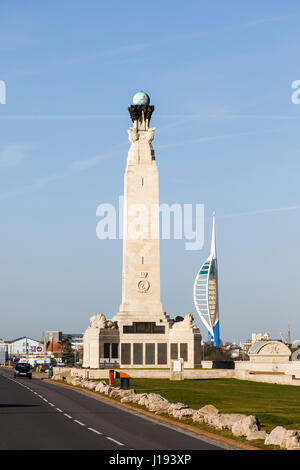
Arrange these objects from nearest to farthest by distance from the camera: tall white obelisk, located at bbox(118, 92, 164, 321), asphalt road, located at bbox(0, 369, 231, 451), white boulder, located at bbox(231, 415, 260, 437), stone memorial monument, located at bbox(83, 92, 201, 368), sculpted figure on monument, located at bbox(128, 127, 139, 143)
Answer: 1. asphalt road, located at bbox(0, 369, 231, 451)
2. white boulder, located at bbox(231, 415, 260, 437)
3. stone memorial monument, located at bbox(83, 92, 201, 368)
4. tall white obelisk, located at bbox(118, 92, 164, 321)
5. sculpted figure on monument, located at bbox(128, 127, 139, 143)

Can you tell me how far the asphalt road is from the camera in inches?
894

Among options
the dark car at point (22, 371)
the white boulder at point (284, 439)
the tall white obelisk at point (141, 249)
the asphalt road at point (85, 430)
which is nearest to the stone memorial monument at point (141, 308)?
the tall white obelisk at point (141, 249)

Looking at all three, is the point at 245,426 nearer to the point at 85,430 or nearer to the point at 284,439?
the point at 284,439

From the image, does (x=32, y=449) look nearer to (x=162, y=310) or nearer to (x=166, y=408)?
(x=166, y=408)

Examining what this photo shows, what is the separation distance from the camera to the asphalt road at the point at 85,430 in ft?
74.5

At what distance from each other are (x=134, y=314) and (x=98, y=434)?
71.2 m

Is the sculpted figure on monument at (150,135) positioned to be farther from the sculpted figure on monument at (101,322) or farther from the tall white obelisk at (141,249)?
the sculpted figure on monument at (101,322)

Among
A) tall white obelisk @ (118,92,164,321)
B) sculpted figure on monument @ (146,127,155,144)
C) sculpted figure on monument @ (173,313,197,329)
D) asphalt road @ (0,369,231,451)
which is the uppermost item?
sculpted figure on monument @ (146,127,155,144)

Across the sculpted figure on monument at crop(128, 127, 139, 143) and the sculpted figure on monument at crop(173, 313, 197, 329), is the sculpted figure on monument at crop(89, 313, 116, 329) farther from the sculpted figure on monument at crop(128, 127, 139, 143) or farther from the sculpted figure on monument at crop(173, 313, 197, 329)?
the sculpted figure on monument at crop(128, 127, 139, 143)

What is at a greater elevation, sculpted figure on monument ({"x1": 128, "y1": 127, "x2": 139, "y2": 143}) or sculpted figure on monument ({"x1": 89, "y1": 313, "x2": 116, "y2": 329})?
sculpted figure on monument ({"x1": 128, "y1": 127, "x2": 139, "y2": 143})

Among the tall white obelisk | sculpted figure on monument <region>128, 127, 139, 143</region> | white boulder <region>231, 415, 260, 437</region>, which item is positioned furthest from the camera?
sculpted figure on monument <region>128, 127, 139, 143</region>

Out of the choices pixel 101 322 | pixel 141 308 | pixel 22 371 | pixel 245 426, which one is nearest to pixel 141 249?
pixel 141 308

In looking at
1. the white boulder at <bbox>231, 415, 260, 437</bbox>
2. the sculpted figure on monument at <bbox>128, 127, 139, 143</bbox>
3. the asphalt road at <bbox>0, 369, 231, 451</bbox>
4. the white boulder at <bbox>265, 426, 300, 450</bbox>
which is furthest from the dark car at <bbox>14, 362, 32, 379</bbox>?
the white boulder at <bbox>265, 426, 300, 450</bbox>
